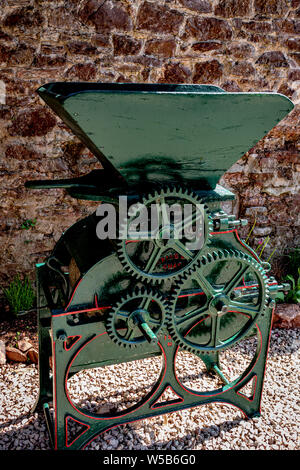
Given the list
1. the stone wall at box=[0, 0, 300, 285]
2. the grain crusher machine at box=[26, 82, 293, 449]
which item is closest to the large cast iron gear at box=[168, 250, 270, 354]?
the grain crusher machine at box=[26, 82, 293, 449]

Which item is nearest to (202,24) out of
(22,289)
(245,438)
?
(22,289)

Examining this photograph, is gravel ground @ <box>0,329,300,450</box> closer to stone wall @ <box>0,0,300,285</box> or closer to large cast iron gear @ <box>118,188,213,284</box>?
large cast iron gear @ <box>118,188,213,284</box>

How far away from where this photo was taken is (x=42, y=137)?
369 centimetres

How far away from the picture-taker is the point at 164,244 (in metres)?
2.09

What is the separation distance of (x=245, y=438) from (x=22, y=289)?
2369 millimetres

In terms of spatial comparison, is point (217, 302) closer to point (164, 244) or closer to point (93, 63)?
point (164, 244)

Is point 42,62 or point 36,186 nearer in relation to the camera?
point 36,186

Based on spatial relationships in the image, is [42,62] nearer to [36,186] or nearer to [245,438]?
[36,186]

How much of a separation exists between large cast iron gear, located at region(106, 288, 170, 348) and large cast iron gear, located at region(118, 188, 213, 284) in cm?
11

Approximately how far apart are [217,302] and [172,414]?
3.35ft

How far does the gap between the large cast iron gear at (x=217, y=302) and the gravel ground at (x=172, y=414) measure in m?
0.64

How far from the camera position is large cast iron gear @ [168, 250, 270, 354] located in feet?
7.45

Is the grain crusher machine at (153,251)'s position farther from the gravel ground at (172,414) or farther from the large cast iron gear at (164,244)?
the gravel ground at (172,414)

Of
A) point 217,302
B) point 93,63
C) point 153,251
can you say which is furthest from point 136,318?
point 93,63
